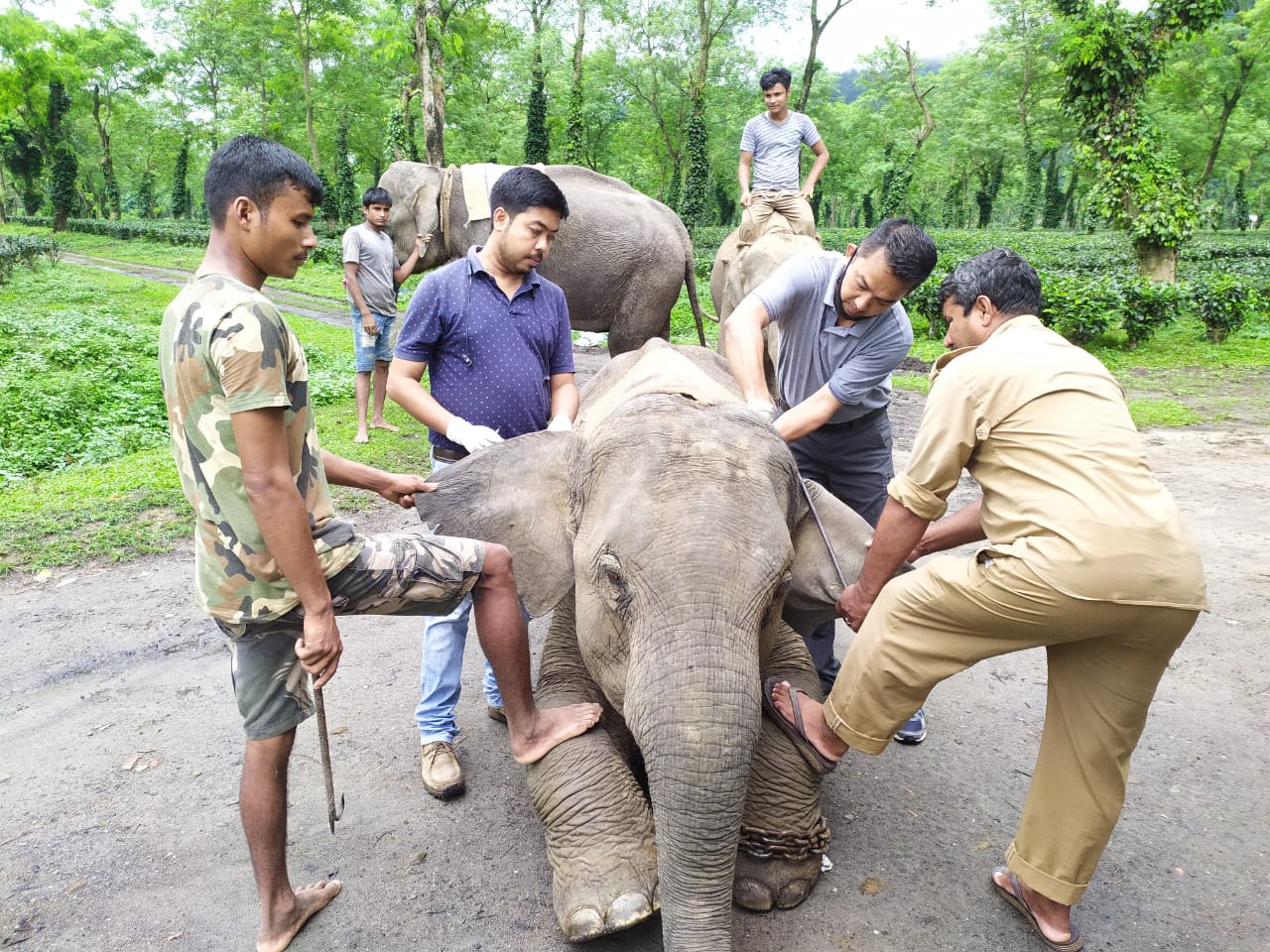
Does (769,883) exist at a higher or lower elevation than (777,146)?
lower

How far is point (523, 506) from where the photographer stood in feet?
10.5

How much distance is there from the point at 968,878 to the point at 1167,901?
2.28ft

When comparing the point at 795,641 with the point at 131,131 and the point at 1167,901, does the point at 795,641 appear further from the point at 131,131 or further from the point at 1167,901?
the point at 131,131

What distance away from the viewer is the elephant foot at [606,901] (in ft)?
8.58

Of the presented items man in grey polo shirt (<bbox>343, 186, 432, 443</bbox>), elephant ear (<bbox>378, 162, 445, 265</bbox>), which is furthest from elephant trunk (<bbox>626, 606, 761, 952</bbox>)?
elephant ear (<bbox>378, 162, 445, 265</bbox>)

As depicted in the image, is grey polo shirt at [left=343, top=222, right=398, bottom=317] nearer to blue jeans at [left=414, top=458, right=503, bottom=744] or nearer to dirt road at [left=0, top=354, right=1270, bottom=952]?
dirt road at [left=0, top=354, right=1270, bottom=952]

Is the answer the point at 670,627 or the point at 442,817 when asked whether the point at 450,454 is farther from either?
the point at 670,627

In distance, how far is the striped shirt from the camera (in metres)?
9.12

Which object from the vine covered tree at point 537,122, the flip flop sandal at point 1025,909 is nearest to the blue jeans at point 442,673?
the flip flop sandal at point 1025,909

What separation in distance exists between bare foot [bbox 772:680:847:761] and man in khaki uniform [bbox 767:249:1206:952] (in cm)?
1

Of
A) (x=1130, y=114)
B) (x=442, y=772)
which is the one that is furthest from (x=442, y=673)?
(x=1130, y=114)

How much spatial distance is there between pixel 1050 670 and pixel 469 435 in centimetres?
234

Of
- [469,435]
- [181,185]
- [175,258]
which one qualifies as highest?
[181,185]

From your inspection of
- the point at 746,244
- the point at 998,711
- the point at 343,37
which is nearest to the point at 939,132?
the point at 343,37
